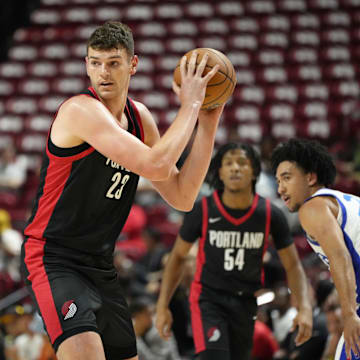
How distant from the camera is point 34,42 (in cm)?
1520

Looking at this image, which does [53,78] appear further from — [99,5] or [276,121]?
[276,121]

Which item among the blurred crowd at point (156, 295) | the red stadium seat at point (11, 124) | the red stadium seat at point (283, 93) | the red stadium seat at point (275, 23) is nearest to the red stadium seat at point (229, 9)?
the red stadium seat at point (275, 23)

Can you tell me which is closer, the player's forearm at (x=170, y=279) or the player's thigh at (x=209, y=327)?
the player's thigh at (x=209, y=327)

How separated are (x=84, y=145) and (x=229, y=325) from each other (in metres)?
2.02

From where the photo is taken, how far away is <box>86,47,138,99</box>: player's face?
299 centimetres

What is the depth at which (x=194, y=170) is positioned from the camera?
3.13 metres

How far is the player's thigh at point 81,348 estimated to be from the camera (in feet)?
9.02

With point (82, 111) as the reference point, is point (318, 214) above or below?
below

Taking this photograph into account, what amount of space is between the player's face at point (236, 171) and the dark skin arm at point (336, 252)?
1.36 meters

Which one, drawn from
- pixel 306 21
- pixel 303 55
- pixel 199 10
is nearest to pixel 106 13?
pixel 199 10

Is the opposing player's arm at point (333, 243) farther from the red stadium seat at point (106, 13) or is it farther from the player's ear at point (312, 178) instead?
the red stadium seat at point (106, 13)

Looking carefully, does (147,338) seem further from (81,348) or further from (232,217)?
(81,348)

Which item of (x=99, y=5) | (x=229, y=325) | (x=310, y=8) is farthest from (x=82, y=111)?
(x=99, y=5)

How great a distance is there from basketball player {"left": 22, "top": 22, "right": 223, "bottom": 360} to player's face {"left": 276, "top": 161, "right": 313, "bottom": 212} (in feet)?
2.33
